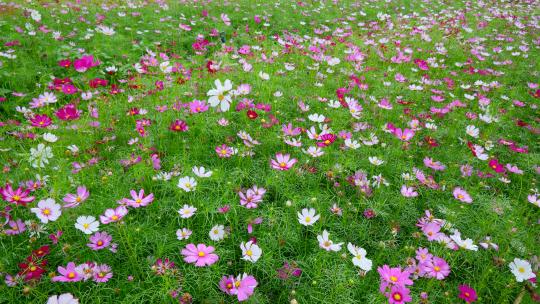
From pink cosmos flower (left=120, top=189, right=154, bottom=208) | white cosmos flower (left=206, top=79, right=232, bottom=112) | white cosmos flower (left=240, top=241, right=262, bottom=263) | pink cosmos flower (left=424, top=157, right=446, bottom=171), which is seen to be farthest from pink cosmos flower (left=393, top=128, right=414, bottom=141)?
pink cosmos flower (left=120, top=189, right=154, bottom=208)

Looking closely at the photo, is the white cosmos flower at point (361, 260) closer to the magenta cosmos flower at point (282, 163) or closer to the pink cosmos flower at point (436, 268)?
the pink cosmos flower at point (436, 268)

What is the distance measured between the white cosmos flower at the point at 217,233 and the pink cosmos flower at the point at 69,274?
1.74 ft

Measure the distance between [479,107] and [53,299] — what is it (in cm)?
347

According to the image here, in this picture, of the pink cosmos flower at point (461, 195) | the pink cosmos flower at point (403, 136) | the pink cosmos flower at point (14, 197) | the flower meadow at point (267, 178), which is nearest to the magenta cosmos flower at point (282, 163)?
the flower meadow at point (267, 178)

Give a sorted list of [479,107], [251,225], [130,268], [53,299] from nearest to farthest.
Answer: [53,299]
[130,268]
[251,225]
[479,107]

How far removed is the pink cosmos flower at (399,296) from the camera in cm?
129

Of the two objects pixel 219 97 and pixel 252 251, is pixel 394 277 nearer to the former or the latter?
pixel 252 251

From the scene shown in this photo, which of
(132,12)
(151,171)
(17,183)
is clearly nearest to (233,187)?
(151,171)

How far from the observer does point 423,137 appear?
8.76 feet

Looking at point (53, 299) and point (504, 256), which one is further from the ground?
point (53, 299)

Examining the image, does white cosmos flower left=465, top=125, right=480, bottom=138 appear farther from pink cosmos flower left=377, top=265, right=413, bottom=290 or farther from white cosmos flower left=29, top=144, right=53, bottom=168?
white cosmos flower left=29, top=144, right=53, bottom=168

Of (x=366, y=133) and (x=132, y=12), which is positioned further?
(x=132, y=12)

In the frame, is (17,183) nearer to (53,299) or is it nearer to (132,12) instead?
(53,299)

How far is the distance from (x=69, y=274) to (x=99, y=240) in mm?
198
